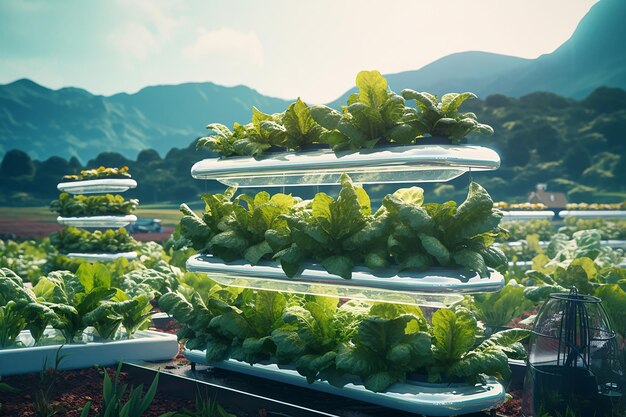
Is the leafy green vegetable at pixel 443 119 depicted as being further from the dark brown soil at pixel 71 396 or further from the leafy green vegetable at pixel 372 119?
the dark brown soil at pixel 71 396

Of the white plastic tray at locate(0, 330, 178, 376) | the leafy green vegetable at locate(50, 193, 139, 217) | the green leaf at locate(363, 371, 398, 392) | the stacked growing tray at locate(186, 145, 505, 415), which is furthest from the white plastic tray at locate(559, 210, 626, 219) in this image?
the green leaf at locate(363, 371, 398, 392)

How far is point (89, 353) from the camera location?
16.3 feet

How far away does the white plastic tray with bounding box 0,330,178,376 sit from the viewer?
4.70 metres

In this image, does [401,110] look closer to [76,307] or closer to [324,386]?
[324,386]

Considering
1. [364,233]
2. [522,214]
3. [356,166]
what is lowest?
[522,214]

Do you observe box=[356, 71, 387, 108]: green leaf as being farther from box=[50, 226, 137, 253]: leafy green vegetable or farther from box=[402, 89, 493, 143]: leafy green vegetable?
box=[50, 226, 137, 253]: leafy green vegetable

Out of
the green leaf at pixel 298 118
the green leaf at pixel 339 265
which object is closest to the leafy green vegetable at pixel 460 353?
the green leaf at pixel 339 265

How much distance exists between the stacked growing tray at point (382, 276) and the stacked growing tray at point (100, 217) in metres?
6.81

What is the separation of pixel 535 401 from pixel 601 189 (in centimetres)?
3587

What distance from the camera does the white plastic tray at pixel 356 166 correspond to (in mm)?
3490

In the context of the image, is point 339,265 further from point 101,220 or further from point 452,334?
point 101,220

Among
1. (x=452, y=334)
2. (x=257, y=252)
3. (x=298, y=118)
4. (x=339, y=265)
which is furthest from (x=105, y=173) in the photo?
(x=452, y=334)

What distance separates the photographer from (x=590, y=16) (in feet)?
177

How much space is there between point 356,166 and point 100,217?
862 centimetres
